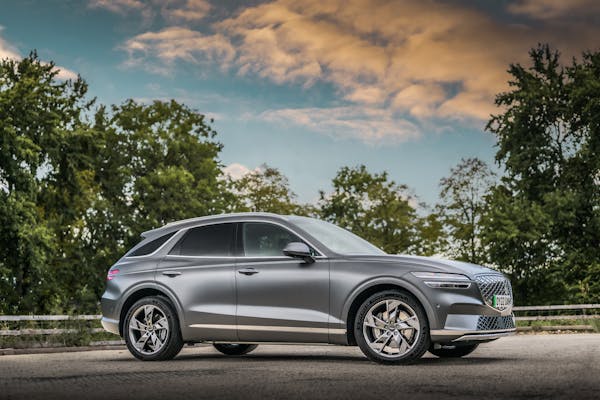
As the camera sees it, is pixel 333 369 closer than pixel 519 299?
Yes

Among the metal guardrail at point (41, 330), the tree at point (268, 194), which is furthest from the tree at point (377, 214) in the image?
the metal guardrail at point (41, 330)

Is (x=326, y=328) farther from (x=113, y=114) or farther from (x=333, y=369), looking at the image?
(x=113, y=114)

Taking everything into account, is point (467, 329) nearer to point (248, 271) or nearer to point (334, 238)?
point (334, 238)

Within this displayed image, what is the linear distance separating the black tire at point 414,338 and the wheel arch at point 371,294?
0.23 ft

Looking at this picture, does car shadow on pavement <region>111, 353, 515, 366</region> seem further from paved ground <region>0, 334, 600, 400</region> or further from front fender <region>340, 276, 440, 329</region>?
front fender <region>340, 276, 440, 329</region>

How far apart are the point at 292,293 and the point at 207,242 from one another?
1.66 meters

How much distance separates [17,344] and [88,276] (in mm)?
29336

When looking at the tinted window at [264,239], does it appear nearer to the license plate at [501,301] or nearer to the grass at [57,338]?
the license plate at [501,301]

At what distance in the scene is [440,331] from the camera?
1005 centimetres

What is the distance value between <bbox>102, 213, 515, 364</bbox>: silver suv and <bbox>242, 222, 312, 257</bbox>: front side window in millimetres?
15

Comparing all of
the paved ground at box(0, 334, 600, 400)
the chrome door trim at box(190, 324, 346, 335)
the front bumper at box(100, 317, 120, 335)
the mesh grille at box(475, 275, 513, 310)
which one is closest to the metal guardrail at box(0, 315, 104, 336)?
the front bumper at box(100, 317, 120, 335)

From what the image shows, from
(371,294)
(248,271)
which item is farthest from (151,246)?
(371,294)

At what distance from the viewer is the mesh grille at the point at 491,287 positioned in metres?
10.4

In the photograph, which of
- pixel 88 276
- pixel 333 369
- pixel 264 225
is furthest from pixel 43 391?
pixel 88 276
